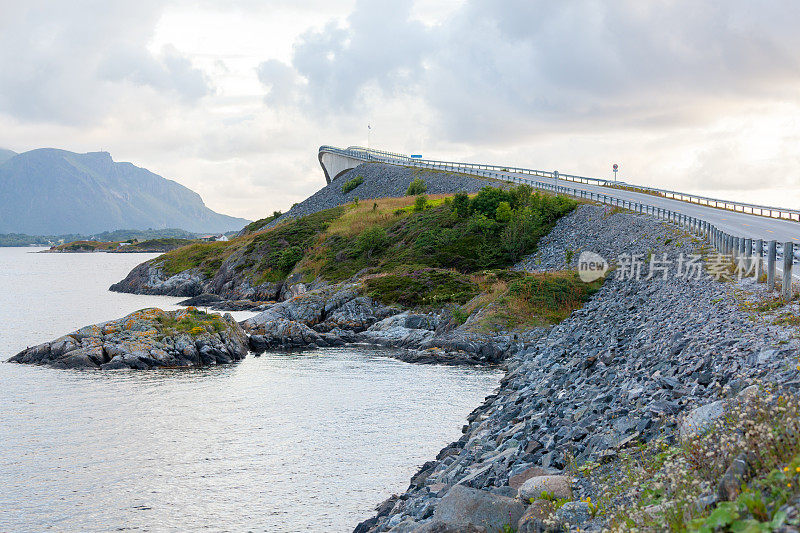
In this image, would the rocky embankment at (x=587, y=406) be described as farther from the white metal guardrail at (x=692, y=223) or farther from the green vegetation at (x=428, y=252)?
the green vegetation at (x=428, y=252)

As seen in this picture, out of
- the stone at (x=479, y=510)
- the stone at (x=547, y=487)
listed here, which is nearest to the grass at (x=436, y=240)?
the stone at (x=547, y=487)

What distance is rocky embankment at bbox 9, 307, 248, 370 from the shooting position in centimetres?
3769

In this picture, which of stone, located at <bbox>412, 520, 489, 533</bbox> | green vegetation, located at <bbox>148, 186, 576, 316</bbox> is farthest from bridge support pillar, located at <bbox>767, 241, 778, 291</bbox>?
green vegetation, located at <bbox>148, 186, 576, 316</bbox>

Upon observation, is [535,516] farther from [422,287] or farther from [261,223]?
[261,223]

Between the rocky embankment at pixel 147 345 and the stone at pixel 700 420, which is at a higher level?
the stone at pixel 700 420

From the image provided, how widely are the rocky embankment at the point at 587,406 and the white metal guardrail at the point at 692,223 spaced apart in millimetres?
1502

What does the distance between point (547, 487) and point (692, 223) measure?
122 feet

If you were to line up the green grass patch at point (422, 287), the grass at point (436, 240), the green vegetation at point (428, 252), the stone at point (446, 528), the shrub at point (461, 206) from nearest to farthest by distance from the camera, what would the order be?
the stone at point (446, 528)
the green vegetation at point (428, 252)
the green grass patch at point (422, 287)
the grass at point (436, 240)
the shrub at point (461, 206)

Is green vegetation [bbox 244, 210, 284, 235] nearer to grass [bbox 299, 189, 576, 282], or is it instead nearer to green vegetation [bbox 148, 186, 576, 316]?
green vegetation [bbox 148, 186, 576, 316]

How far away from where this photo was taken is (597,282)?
147 ft

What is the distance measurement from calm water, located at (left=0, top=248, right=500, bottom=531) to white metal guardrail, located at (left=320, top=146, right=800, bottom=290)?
11496mm

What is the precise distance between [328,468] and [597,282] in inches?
1173

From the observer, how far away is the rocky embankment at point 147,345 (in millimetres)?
37688

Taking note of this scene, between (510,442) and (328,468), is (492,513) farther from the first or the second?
(328,468)
